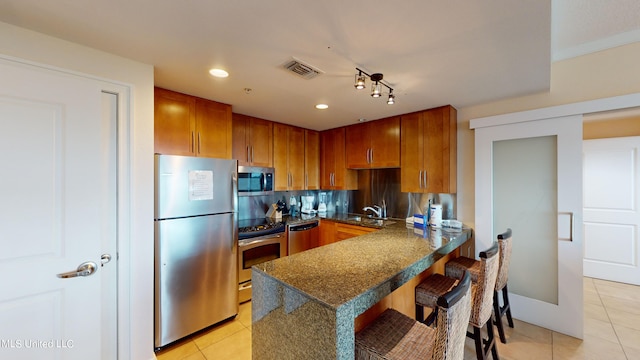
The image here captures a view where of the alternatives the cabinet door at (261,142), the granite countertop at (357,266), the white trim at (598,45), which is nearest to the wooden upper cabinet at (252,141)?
the cabinet door at (261,142)

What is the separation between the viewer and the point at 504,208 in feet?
8.73

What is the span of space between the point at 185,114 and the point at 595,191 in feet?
18.4

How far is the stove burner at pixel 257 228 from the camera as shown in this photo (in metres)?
2.79

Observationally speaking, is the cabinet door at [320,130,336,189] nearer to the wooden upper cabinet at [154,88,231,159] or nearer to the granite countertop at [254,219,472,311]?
the wooden upper cabinet at [154,88,231,159]

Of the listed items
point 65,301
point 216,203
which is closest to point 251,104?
point 216,203

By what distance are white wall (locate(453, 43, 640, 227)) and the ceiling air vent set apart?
6.57 ft

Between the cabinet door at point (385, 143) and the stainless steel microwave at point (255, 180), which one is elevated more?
the cabinet door at point (385, 143)

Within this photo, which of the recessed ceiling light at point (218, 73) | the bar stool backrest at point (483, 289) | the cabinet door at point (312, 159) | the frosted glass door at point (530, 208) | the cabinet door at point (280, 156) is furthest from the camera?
the cabinet door at point (312, 159)

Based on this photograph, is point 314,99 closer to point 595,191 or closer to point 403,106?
point 403,106

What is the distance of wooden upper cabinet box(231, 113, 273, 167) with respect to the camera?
3.08 metres

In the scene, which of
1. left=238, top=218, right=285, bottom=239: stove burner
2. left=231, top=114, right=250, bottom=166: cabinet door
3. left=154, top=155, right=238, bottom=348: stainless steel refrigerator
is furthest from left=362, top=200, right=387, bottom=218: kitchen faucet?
left=154, top=155, right=238, bottom=348: stainless steel refrigerator

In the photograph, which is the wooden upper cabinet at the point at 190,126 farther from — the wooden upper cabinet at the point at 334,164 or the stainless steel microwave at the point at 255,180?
the wooden upper cabinet at the point at 334,164

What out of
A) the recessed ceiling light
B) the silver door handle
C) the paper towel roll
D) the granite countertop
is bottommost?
the silver door handle

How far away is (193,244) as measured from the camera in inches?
86.8
